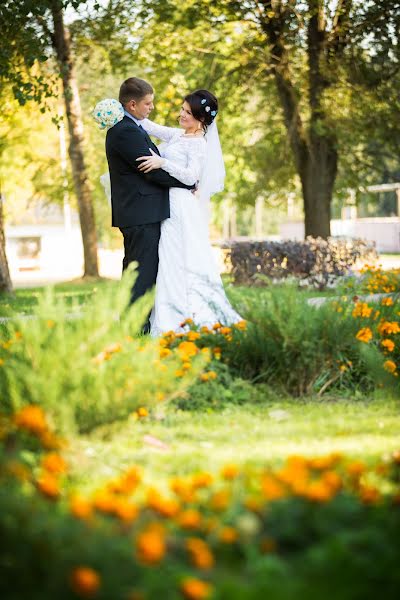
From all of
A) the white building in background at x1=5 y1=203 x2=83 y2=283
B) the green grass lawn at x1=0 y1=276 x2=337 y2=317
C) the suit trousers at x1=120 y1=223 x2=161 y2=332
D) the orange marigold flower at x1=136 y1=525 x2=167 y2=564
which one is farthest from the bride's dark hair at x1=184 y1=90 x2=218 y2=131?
the white building in background at x1=5 y1=203 x2=83 y2=283

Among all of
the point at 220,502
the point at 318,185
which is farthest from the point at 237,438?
the point at 318,185

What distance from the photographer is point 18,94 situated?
29.0ft

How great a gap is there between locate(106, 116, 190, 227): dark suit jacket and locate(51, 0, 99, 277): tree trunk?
11654 millimetres

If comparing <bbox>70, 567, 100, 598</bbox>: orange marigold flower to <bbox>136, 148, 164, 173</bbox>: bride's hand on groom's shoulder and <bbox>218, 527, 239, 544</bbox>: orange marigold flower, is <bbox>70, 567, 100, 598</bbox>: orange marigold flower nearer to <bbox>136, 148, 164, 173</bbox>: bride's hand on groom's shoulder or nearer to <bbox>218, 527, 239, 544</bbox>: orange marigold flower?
<bbox>218, 527, 239, 544</bbox>: orange marigold flower

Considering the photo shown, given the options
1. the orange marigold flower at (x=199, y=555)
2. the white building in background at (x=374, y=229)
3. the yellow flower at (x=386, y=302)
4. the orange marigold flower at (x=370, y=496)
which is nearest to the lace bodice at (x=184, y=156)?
the yellow flower at (x=386, y=302)

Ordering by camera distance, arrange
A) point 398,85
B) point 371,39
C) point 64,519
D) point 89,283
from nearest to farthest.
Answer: point 64,519 < point 398,85 < point 371,39 < point 89,283

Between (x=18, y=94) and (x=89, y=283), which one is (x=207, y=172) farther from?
(x=89, y=283)

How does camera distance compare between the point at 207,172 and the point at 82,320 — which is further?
the point at 207,172

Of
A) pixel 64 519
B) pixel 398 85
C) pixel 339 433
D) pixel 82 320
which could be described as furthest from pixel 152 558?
pixel 398 85

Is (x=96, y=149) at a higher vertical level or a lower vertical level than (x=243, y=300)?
higher

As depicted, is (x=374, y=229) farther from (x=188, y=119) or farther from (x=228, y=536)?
(x=228, y=536)

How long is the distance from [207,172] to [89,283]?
462 inches

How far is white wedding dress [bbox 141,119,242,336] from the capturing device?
6.73 m

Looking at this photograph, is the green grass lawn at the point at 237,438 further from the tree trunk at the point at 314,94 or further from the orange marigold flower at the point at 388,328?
the tree trunk at the point at 314,94
